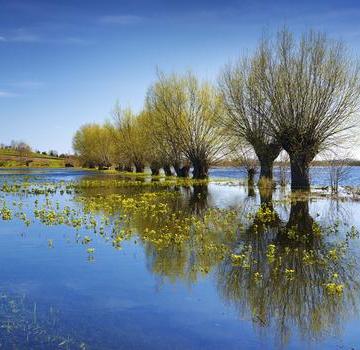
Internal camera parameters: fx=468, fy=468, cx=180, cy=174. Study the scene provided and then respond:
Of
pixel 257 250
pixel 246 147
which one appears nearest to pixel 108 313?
pixel 257 250

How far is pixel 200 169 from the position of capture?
50.2m

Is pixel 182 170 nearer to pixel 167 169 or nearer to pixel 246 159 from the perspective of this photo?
pixel 167 169

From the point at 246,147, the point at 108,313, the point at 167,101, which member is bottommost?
the point at 108,313

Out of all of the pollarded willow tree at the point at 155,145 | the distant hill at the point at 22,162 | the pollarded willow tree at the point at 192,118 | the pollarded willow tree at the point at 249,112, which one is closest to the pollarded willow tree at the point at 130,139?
the pollarded willow tree at the point at 155,145

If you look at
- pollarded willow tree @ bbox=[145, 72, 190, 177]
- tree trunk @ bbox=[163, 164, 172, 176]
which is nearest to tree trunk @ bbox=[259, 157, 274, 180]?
pollarded willow tree @ bbox=[145, 72, 190, 177]

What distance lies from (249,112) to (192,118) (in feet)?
42.9

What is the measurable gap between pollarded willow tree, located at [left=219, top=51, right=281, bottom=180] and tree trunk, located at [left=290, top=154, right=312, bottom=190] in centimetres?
338

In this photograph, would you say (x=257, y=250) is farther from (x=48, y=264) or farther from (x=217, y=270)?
(x=48, y=264)

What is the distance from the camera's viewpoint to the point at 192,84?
49.2 m

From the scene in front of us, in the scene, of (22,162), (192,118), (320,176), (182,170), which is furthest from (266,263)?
(22,162)

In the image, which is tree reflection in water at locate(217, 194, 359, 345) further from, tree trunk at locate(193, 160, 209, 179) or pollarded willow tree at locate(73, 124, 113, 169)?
pollarded willow tree at locate(73, 124, 113, 169)

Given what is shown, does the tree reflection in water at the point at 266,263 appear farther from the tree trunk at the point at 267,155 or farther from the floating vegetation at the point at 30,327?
the tree trunk at the point at 267,155

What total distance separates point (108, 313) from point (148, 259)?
3.76 m

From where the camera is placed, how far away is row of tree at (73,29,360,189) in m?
31.6
